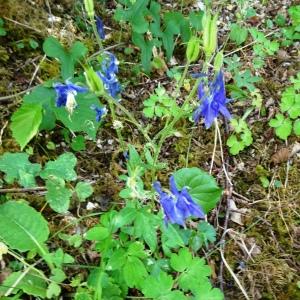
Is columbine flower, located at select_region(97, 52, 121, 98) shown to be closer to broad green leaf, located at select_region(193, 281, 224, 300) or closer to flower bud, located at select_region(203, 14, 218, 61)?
flower bud, located at select_region(203, 14, 218, 61)

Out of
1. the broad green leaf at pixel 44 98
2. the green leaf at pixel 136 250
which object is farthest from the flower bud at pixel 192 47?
the broad green leaf at pixel 44 98

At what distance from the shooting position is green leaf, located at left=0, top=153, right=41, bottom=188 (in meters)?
1.86

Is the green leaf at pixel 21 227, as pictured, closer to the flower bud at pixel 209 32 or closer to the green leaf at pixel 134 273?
the green leaf at pixel 134 273

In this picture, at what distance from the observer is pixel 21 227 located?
1.89 meters

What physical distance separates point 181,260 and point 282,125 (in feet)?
2.95

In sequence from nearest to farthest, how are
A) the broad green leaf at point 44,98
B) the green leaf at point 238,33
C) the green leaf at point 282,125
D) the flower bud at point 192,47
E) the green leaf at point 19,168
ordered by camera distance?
the flower bud at point 192,47
the green leaf at point 19,168
the broad green leaf at point 44,98
the green leaf at point 282,125
the green leaf at point 238,33

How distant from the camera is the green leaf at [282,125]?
244 centimetres

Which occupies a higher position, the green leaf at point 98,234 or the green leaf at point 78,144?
the green leaf at point 98,234

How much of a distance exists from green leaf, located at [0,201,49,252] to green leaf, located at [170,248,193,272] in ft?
1.39

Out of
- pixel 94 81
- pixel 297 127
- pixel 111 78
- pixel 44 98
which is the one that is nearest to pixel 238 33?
pixel 297 127

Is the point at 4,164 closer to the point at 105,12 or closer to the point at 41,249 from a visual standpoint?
the point at 41,249

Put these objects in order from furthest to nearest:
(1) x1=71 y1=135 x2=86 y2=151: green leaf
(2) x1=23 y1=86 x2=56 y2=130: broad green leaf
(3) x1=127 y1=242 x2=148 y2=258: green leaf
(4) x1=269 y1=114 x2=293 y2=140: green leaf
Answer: (4) x1=269 y1=114 x2=293 y2=140: green leaf, (1) x1=71 y1=135 x2=86 y2=151: green leaf, (2) x1=23 y1=86 x2=56 y2=130: broad green leaf, (3) x1=127 y1=242 x2=148 y2=258: green leaf

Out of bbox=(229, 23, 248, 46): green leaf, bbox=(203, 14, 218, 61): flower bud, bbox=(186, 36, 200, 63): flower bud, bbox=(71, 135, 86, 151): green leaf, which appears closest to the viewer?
bbox=(203, 14, 218, 61): flower bud

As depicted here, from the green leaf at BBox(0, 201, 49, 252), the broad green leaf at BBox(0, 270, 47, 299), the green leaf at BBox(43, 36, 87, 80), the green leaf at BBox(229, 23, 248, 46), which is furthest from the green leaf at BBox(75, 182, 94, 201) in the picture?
the green leaf at BBox(229, 23, 248, 46)
